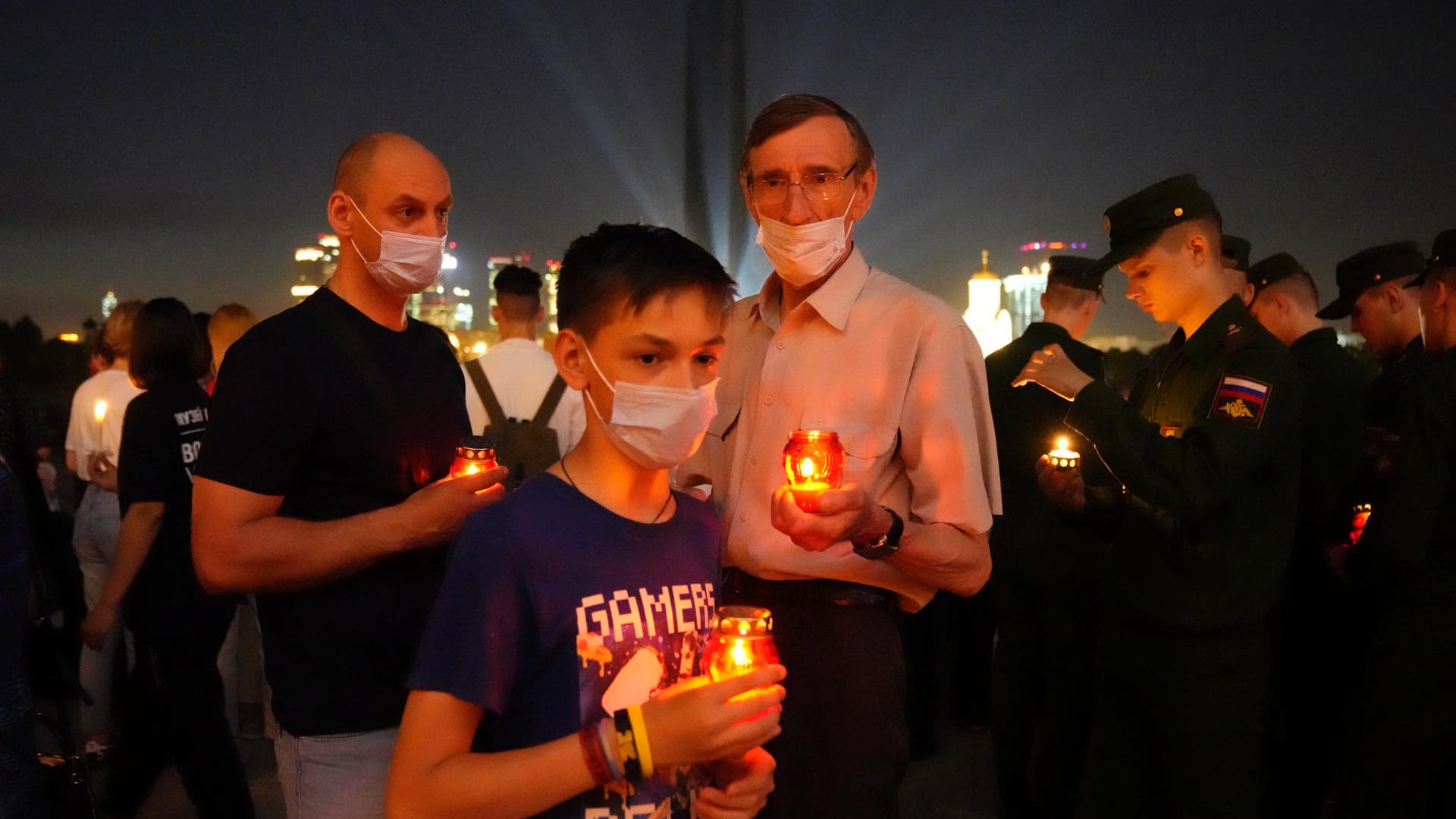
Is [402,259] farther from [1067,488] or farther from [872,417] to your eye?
[1067,488]

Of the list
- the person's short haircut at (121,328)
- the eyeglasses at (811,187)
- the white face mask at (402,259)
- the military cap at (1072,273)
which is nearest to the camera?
the eyeglasses at (811,187)

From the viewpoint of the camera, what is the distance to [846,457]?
2.52 meters

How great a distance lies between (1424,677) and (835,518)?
117 inches

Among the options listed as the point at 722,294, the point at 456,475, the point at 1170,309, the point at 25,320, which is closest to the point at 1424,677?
the point at 1170,309

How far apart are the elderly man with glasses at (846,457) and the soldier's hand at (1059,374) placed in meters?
1.00

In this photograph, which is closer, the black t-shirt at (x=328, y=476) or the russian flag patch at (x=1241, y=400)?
the black t-shirt at (x=328, y=476)

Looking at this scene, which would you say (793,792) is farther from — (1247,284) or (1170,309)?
(1247,284)

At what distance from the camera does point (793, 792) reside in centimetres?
245

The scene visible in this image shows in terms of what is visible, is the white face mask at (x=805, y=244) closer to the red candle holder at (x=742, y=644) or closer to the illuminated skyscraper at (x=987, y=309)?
the red candle holder at (x=742, y=644)

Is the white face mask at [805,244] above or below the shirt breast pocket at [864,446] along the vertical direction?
above

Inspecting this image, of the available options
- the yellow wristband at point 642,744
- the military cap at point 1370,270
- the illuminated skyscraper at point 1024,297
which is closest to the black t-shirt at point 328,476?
the yellow wristband at point 642,744

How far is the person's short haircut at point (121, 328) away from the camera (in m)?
6.19

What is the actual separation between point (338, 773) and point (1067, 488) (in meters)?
2.81

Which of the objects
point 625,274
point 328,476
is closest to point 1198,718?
point 625,274
